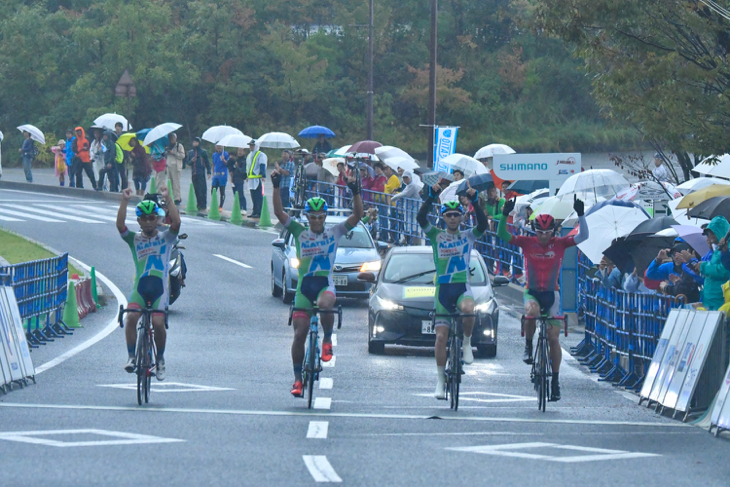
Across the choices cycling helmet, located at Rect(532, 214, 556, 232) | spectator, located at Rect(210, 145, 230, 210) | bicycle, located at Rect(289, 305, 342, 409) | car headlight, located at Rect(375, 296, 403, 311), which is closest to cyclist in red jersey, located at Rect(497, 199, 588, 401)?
cycling helmet, located at Rect(532, 214, 556, 232)

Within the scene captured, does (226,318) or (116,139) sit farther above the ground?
(116,139)

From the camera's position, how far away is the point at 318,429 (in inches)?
430

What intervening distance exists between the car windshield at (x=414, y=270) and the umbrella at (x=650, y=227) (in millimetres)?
2266

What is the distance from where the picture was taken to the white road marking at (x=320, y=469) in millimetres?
8656

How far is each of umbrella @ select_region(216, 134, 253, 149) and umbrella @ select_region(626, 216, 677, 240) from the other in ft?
67.7

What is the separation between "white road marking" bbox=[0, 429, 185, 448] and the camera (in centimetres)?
981

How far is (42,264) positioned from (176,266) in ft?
11.1

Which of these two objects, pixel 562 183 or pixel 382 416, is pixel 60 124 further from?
pixel 382 416

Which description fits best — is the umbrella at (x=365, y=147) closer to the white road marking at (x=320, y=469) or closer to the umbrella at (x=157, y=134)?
the umbrella at (x=157, y=134)

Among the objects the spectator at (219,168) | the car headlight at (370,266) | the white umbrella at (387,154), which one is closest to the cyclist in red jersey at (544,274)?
the car headlight at (370,266)

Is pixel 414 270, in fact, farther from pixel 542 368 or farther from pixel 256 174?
pixel 256 174

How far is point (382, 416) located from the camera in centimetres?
1192

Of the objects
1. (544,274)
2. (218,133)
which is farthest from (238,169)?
(544,274)

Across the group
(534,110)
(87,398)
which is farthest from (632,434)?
(534,110)
